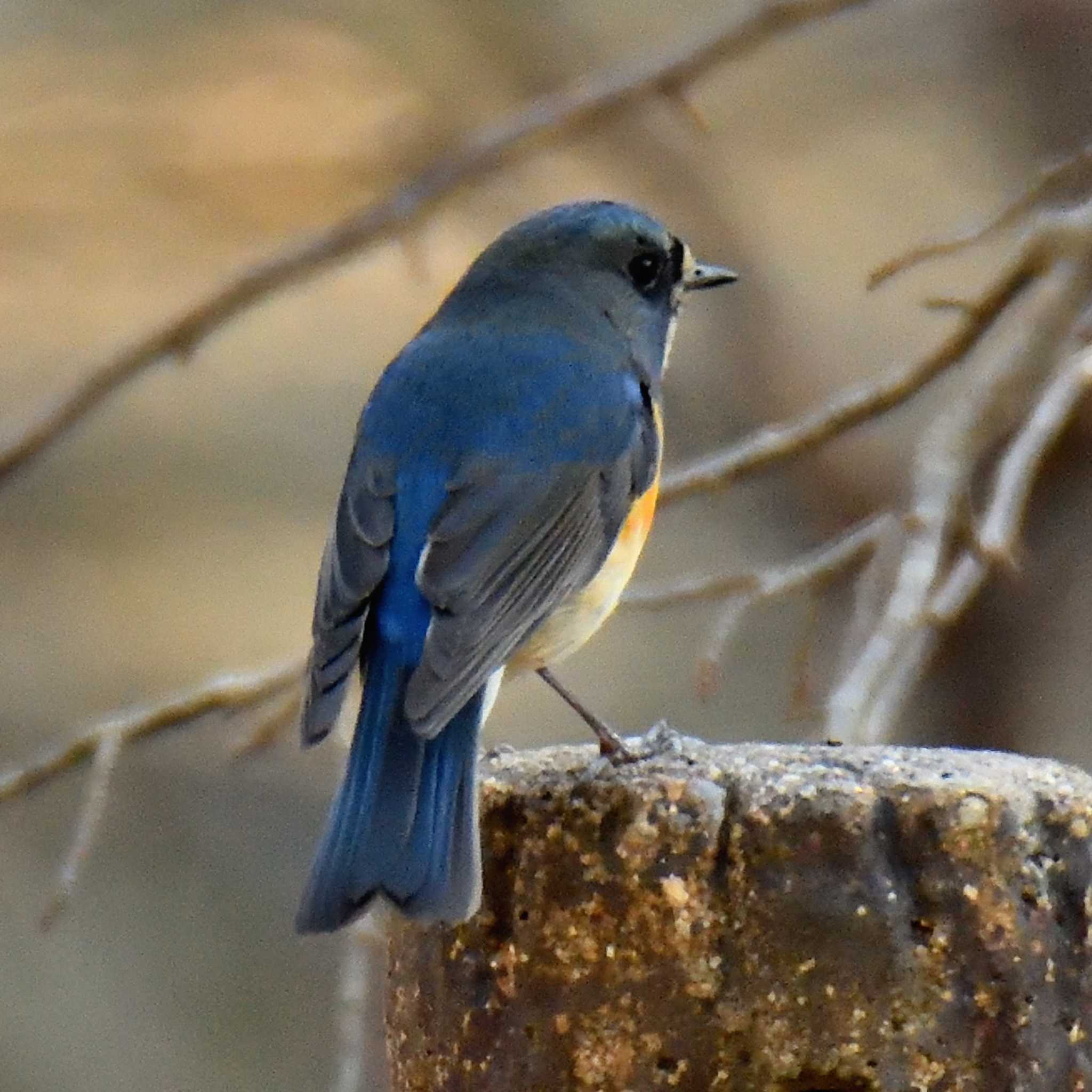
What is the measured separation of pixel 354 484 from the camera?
11.1 ft

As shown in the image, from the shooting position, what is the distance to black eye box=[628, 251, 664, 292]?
4.07 meters

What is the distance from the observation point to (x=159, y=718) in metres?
3.64

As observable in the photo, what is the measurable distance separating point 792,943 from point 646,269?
81.5 inches

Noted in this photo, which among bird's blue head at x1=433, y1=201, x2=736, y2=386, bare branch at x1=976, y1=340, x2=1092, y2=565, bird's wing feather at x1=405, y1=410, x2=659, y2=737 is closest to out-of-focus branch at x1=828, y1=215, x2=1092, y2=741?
bare branch at x1=976, y1=340, x2=1092, y2=565

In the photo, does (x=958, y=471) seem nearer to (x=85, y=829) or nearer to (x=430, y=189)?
(x=430, y=189)

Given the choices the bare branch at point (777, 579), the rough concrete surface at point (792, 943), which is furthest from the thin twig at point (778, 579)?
the rough concrete surface at point (792, 943)

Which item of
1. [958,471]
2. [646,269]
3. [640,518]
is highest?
[646,269]

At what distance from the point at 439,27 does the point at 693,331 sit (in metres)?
1.32

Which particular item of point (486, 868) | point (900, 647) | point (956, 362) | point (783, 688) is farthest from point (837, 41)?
point (486, 868)

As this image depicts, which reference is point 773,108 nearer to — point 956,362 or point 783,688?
point 783,688

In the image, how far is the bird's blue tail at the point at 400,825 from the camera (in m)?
2.30

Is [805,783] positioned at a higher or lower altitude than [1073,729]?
higher

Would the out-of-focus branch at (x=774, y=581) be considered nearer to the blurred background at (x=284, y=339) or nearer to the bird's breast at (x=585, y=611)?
the bird's breast at (x=585, y=611)

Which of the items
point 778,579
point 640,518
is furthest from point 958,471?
point 640,518
